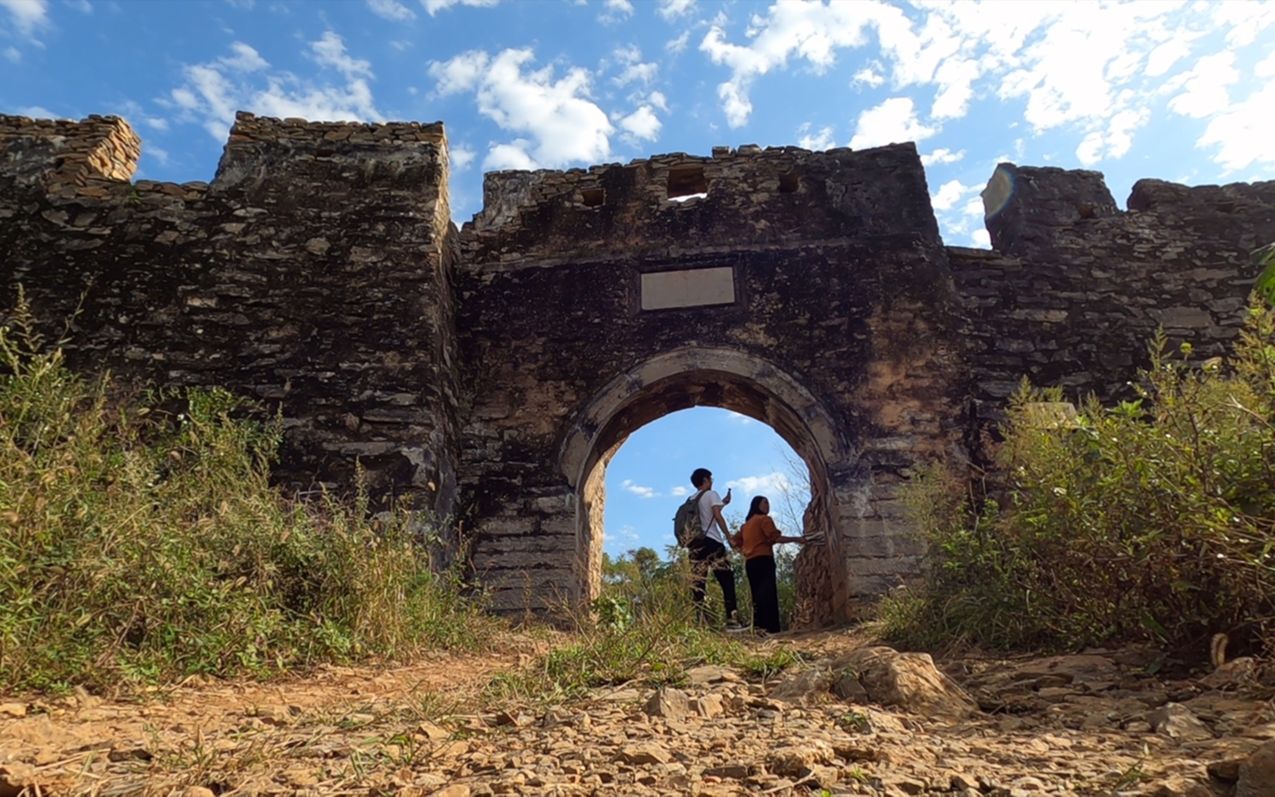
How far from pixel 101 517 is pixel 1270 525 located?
4.11 m

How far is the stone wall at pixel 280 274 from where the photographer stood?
5.66 meters

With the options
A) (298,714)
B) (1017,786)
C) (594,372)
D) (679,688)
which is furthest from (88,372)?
(1017,786)

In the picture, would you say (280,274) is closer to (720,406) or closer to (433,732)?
(720,406)

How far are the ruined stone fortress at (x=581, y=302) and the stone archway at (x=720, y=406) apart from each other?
0.03 m

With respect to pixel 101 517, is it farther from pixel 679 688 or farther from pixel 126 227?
pixel 126 227

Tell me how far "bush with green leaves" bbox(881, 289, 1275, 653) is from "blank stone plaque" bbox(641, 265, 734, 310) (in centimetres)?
325

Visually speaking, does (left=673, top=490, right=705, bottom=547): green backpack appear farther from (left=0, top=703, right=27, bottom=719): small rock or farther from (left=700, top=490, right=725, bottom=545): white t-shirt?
(left=0, top=703, right=27, bottom=719): small rock

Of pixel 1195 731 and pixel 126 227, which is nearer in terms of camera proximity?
pixel 1195 731

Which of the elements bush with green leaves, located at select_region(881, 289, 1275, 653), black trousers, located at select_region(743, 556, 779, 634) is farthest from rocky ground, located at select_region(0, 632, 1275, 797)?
black trousers, located at select_region(743, 556, 779, 634)

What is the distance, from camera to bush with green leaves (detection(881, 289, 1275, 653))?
2.29 meters

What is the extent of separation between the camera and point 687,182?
720 centimetres

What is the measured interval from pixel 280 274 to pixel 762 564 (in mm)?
4650

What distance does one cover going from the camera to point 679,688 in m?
2.47

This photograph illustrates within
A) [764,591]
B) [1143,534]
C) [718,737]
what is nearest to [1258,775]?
[718,737]
